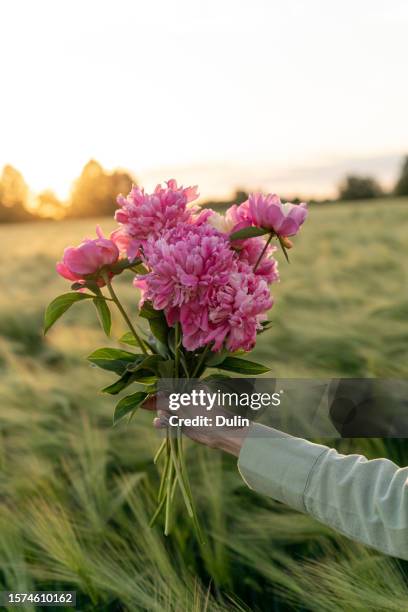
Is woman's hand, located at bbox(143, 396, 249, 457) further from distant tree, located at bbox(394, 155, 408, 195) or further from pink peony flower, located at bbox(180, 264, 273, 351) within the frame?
distant tree, located at bbox(394, 155, 408, 195)

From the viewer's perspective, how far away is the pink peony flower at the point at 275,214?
2.34 feet

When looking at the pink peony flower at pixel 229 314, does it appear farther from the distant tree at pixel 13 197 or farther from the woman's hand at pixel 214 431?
the distant tree at pixel 13 197

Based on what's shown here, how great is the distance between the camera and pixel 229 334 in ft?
2.31

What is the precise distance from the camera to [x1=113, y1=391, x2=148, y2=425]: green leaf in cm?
75

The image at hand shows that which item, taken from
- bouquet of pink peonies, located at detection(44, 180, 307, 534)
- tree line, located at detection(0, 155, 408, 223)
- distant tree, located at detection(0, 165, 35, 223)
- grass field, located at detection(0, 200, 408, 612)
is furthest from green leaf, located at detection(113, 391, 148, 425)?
distant tree, located at detection(0, 165, 35, 223)

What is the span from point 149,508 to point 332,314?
3.28ft

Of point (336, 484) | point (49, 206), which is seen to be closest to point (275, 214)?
point (336, 484)

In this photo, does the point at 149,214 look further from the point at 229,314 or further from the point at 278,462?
the point at 278,462

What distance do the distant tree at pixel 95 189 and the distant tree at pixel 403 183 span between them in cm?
557

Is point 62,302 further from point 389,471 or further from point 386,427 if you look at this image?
point 386,427

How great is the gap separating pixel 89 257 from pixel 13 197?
17.1 meters

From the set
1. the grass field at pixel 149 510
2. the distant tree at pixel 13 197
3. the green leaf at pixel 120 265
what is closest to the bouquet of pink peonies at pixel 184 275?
the green leaf at pixel 120 265

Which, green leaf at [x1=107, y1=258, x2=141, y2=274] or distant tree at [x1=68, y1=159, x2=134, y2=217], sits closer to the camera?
green leaf at [x1=107, y1=258, x2=141, y2=274]

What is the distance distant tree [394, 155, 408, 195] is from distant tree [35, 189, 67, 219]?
22.4 feet
